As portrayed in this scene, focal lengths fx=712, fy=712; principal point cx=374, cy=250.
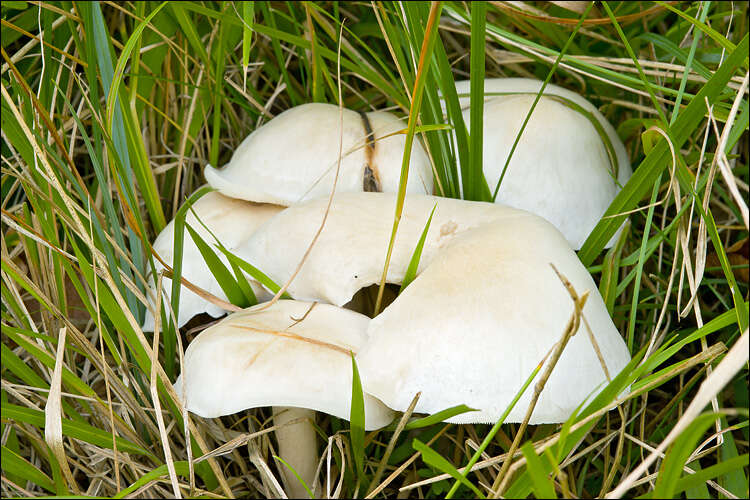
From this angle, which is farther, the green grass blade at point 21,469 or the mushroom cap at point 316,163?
the mushroom cap at point 316,163

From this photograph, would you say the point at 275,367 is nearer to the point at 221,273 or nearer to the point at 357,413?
the point at 357,413

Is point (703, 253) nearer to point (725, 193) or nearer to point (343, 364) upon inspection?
point (725, 193)

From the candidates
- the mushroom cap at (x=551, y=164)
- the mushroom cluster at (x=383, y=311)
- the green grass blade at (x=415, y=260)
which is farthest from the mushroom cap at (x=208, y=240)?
the mushroom cap at (x=551, y=164)

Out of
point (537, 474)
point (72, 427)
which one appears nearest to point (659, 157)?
point (537, 474)

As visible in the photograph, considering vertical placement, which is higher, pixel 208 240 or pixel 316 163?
pixel 316 163

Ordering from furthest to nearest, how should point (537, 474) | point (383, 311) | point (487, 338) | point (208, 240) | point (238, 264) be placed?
point (208, 240)
point (238, 264)
point (383, 311)
point (487, 338)
point (537, 474)

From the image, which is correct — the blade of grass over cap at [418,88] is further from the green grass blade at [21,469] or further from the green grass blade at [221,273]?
the green grass blade at [21,469]

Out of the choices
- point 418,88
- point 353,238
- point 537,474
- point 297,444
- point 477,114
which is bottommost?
point 297,444
